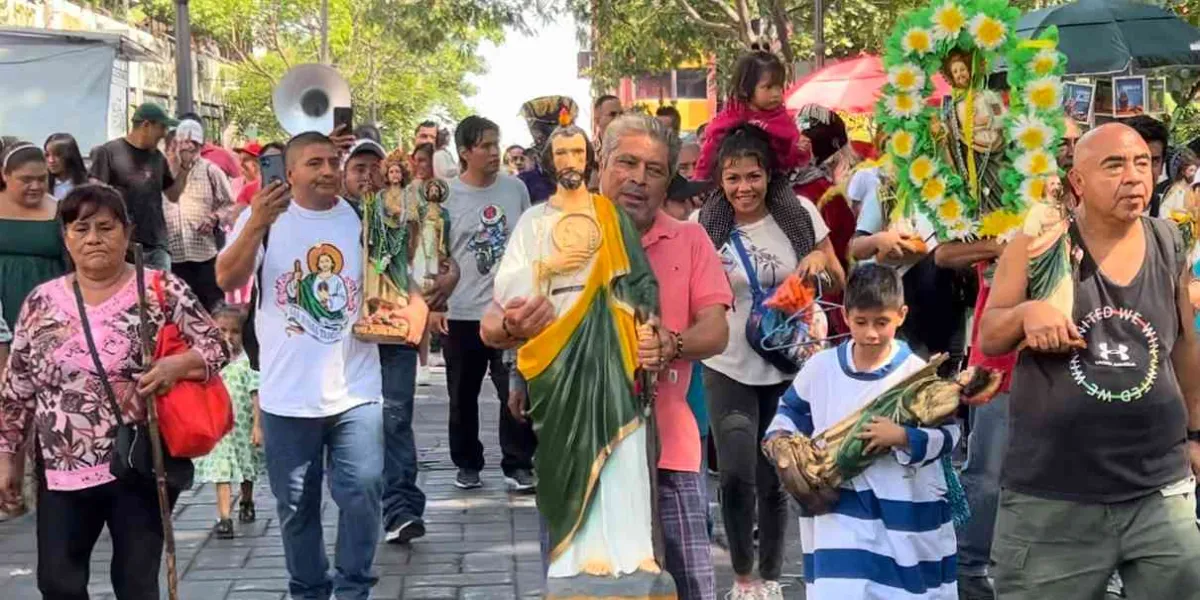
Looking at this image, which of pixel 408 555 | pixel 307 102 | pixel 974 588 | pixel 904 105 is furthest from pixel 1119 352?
pixel 408 555

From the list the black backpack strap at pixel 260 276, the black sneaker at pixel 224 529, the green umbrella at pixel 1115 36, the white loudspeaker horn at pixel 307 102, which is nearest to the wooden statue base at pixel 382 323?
the black backpack strap at pixel 260 276

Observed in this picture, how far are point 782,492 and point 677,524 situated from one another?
5.39ft

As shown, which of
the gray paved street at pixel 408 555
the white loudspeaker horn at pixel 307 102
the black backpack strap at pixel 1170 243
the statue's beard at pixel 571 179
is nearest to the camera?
the black backpack strap at pixel 1170 243

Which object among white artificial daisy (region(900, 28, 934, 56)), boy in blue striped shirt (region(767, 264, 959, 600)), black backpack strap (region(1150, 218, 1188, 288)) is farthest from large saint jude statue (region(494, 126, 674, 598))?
black backpack strap (region(1150, 218, 1188, 288))

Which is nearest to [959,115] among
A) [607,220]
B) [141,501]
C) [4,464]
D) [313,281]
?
[607,220]

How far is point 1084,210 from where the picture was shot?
4652 millimetres

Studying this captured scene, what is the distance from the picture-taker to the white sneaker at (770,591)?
670cm

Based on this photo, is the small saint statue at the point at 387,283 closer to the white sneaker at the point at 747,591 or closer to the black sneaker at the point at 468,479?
the white sneaker at the point at 747,591

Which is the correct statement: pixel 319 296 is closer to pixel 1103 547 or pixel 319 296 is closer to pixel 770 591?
pixel 770 591

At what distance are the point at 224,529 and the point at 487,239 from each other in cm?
209

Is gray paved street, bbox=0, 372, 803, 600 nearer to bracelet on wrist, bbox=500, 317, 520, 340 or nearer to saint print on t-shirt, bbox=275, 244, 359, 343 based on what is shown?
saint print on t-shirt, bbox=275, 244, 359, 343

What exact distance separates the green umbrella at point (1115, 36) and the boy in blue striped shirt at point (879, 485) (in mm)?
7273

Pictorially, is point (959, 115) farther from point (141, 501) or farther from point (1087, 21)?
point (1087, 21)

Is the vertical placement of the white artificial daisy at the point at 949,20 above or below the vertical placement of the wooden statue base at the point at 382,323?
above
